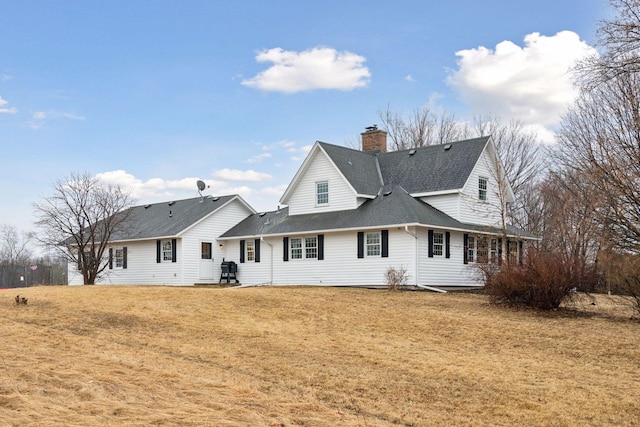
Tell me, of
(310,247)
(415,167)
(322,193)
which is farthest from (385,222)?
(415,167)

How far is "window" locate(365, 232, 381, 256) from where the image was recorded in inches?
1045

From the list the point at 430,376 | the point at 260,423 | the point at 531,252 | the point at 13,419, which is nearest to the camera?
the point at 13,419

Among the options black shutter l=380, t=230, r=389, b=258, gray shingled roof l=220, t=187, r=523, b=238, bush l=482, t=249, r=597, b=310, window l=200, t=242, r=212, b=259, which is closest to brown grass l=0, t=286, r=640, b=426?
bush l=482, t=249, r=597, b=310

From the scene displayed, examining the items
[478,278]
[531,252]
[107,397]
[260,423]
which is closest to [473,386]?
[260,423]

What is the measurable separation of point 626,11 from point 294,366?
41.2ft

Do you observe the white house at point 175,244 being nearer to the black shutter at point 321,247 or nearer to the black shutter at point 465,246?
the black shutter at point 321,247

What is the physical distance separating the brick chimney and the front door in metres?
9.72

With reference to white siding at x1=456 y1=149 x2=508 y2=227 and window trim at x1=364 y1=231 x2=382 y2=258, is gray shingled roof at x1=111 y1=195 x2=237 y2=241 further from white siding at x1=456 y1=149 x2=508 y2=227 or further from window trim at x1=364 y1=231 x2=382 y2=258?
white siding at x1=456 y1=149 x2=508 y2=227

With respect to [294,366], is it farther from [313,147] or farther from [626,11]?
[313,147]

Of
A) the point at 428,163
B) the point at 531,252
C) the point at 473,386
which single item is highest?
the point at 428,163

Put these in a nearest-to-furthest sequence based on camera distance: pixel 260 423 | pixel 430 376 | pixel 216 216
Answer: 1. pixel 260 423
2. pixel 430 376
3. pixel 216 216

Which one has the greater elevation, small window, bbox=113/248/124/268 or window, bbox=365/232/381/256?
window, bbox=365/232/381/256

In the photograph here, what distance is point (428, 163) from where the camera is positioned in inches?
1198

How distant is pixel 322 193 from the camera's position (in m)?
30.2
